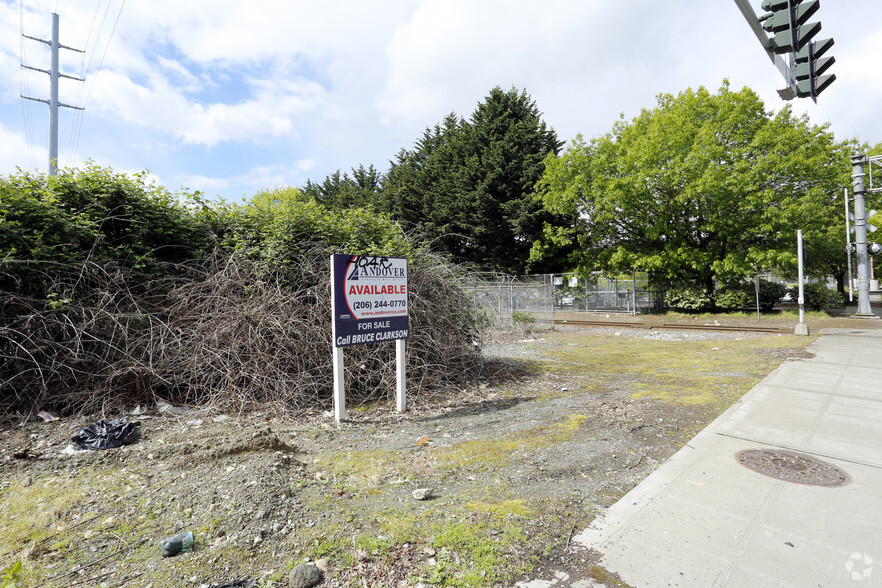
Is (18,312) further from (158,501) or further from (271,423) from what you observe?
(158,501)

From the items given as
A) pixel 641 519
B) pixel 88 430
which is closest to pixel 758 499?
pixel 641 519

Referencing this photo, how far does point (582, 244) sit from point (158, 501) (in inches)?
1074

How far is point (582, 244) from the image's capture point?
27.8m

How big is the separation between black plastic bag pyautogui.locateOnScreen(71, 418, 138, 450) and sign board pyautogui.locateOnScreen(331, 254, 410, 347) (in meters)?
2.31

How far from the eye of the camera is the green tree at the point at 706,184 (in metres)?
20.2

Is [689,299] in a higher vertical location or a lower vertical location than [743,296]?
lower

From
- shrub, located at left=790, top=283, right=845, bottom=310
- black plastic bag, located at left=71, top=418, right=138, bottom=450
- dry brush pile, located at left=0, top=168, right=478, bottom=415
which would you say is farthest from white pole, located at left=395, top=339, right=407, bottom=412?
shrub, located at left=790, top=283, right=845, bottom=310

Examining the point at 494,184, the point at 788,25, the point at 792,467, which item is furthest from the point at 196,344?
the point at 494,184

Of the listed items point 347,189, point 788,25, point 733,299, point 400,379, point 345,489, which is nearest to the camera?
point 345,489

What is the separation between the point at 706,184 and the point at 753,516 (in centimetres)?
2100

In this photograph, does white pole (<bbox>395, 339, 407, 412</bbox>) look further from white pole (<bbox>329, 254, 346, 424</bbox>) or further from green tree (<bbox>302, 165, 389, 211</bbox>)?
green tree (<bbox>302, 165, 389, 211</bbox>)

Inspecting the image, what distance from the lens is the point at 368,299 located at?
5.80 meters

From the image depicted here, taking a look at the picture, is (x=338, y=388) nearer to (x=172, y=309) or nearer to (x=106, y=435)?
(x=106, y=435)

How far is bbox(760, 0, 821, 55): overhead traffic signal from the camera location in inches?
203
